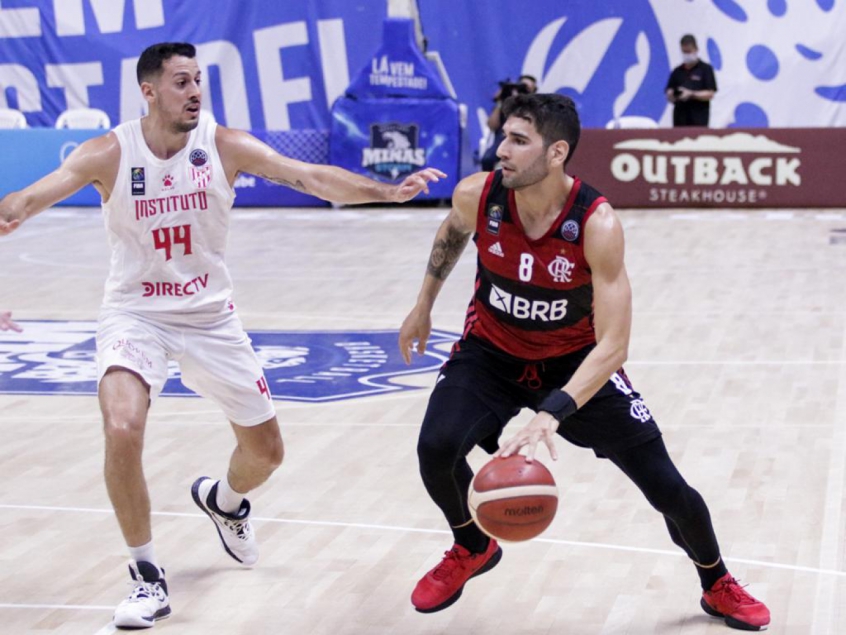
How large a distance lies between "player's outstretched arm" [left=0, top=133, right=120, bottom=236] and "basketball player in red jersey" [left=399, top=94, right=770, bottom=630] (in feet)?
4.48

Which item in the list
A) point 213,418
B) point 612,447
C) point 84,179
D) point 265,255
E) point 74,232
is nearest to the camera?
point 612,447

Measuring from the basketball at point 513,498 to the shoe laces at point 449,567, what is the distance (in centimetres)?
48

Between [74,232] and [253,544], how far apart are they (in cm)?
1282

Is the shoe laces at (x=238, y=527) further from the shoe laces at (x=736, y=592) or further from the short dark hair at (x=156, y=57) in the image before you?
the shoe laces at (x=736, y=592)

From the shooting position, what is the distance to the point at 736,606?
17.0 feet

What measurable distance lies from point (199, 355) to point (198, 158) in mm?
773

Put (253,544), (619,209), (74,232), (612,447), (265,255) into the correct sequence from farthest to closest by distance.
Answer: (619,209)
(74,232)
(265,255)
(253,544)
(612,447)

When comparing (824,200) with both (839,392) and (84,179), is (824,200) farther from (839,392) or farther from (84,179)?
(84,179)

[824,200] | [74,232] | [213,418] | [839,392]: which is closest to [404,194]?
[213,418]

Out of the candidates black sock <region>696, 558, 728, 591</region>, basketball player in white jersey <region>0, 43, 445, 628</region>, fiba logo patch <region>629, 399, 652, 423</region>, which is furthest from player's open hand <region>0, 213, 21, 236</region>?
black sock <region>696, 558, 728, 591</region>

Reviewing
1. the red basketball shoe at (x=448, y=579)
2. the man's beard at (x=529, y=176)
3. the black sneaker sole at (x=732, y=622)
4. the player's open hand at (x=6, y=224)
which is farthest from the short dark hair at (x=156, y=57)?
the black sneaker sole at (x=732, y=622)

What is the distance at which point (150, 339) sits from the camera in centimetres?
560

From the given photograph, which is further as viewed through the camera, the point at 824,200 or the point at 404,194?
the point at 824,200

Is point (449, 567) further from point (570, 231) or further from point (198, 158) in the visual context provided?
point (198, 158)
